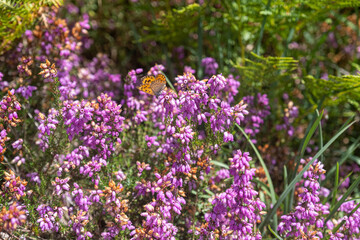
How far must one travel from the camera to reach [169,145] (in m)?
2.96

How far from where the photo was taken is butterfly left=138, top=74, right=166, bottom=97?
286 cm

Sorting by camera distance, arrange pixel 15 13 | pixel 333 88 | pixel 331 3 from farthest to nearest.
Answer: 1. pixel 331 3
2. pixel 333 88
3. pixel 15 13

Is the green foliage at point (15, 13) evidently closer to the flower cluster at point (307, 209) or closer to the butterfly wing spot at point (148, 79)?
the butterfly wing spot at point (148, 79)

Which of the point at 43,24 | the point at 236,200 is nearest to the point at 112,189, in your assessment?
the point at 236,200

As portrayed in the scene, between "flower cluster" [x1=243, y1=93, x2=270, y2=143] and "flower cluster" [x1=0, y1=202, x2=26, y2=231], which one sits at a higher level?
"flower cluster" [x1=0, y1=202, x2=26, y2=231]

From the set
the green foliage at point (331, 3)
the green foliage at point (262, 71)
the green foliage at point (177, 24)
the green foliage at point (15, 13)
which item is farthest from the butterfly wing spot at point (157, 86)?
the green foliage at point (331, 3)

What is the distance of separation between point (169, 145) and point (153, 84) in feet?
1.77

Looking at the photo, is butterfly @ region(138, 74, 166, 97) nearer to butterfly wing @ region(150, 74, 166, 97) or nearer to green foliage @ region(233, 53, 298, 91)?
butterfly wing @ region(150, 74, 166, 97)

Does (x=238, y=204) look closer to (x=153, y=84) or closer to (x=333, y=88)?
(x=153, y=84)

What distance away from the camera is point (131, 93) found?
3.58m

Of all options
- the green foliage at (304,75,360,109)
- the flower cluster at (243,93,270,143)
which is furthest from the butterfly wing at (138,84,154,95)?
the green foliage at (304,75,360,109)

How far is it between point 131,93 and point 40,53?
134cm

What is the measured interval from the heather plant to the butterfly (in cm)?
1

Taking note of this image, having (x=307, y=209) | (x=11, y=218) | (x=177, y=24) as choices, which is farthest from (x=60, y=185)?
(x=177, y=24)
